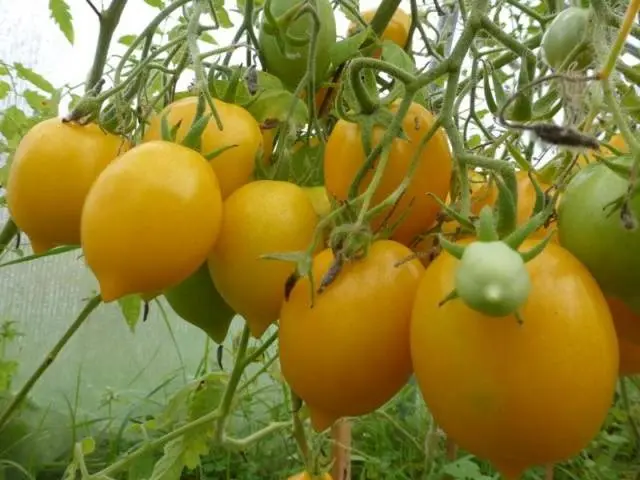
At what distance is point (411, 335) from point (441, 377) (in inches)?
1.1

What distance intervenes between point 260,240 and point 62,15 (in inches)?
24.6

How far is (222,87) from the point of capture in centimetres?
60

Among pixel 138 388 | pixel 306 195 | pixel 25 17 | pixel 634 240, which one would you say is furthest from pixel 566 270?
pixel 25 17

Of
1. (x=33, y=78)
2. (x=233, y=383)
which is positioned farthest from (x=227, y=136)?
(x=33, y=78)

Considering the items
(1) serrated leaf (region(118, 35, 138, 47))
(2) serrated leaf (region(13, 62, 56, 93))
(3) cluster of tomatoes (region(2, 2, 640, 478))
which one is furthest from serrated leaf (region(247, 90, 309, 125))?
(2) serrated leaf (region(13, 62, 56, 93))

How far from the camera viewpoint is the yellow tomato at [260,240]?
482mm

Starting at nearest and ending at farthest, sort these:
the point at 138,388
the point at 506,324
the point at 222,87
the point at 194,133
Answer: the point at 506,324 < the point at 194,133 < the point at 222,87 < the point at 138,388

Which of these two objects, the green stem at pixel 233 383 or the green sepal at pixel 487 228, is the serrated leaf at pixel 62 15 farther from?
the green sepal at pixel 487 228

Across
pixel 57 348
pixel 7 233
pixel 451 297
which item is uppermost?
pixel 451 297

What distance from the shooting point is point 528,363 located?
1.20 feet

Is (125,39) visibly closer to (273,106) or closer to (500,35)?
(273,106)

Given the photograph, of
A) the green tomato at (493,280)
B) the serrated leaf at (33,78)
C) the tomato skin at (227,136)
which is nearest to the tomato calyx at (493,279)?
the green tomato at (493,280)

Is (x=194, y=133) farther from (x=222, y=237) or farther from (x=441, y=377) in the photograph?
(x=441, y=377)

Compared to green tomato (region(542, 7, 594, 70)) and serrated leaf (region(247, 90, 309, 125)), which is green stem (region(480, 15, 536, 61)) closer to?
green tomato (region(542, 7, 594, 70))
